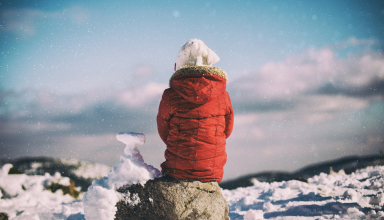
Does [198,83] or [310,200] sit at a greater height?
[198,83]

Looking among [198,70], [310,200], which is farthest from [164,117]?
[310,200]

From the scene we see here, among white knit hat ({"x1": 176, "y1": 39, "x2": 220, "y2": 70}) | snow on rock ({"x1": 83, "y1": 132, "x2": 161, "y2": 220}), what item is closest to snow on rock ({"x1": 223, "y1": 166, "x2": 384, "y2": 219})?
snow on rock ({"x1": 83, "y1": 132, "x2": 161, "y2": 220})

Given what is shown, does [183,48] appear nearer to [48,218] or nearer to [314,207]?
[48,218]

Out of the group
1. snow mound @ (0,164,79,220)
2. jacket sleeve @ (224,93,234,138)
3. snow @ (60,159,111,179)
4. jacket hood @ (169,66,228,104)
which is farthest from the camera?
snow @ (60,159,111,179)

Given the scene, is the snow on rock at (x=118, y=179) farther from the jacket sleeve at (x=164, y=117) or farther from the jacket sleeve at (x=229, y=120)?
the jacket sleeve at (x=229, y=120)

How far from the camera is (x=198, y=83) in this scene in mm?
2703

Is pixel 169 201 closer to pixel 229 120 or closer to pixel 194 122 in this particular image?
pixel 194 122

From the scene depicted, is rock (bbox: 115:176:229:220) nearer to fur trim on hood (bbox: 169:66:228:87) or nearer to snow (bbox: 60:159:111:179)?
fur trim on hood (bbox: 169:66:228:87)

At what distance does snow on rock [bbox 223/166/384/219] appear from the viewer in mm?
4398

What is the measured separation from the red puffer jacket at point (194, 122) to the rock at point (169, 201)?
15cm

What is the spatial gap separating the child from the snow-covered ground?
1.67 feet

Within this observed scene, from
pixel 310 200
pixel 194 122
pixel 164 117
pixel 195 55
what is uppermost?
pixel 195 55

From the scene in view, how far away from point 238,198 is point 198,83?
4.68 meters

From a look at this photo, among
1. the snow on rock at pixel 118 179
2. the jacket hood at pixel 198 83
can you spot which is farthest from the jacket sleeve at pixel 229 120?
the snow on rock at pixel 118 179
